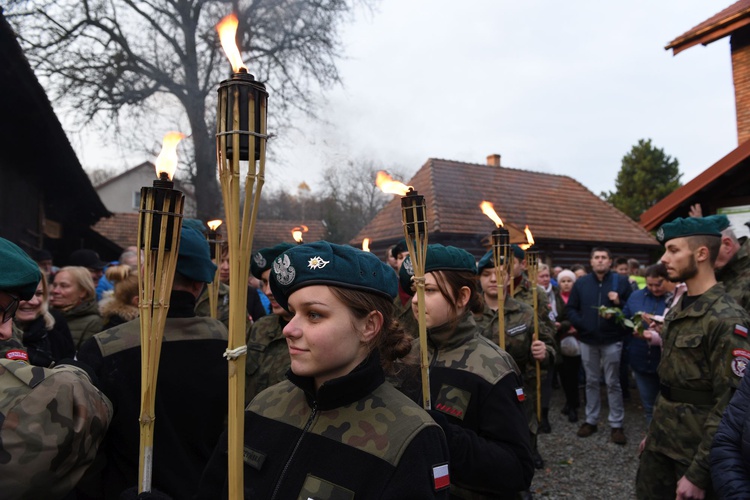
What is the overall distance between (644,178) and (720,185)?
3012 centimetres

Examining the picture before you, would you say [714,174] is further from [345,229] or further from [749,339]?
[345,229]

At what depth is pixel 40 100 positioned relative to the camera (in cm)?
574

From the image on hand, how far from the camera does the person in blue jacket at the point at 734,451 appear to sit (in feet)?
7.69

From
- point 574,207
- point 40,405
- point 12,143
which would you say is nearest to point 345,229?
point 574,207

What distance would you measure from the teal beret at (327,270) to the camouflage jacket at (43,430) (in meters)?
0.68

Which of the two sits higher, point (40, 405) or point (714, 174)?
point (714, 174)

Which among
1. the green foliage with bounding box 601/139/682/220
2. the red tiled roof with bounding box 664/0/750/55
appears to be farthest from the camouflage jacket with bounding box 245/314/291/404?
the green foliage with bounding box 601/139/682/220

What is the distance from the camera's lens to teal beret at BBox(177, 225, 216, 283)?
2.61 meters

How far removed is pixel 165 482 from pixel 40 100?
5.04 m

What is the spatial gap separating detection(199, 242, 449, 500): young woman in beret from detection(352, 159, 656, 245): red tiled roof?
16.3 m

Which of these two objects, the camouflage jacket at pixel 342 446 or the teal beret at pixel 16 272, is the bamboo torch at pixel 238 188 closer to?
the camouflage jacket at pixel 342 446

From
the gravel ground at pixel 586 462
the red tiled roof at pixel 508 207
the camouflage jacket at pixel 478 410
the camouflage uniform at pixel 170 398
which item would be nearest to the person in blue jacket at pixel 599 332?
the gravel ground at pixel 586 462

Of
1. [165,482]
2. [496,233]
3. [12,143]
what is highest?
[12,143]

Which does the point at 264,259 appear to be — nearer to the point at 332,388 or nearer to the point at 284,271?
the point at 284,271
